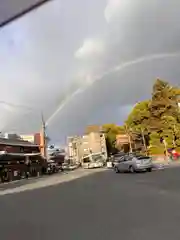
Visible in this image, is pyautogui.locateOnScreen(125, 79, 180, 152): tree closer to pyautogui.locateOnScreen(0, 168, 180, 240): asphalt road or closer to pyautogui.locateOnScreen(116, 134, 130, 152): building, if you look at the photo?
pyautogui.locateOnScreen(116, 134, 130, 152): building

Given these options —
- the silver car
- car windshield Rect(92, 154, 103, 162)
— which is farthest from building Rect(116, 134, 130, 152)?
the silver car

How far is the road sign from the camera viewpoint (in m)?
9.21

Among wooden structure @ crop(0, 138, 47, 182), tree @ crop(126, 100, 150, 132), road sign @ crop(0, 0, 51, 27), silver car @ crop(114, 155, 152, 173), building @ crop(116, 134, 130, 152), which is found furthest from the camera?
building @ crop(116, 134, 130, 152)

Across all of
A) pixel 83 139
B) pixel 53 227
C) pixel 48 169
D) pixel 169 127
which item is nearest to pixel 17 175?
pixel 48 169

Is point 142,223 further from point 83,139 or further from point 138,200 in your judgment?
point 83,139

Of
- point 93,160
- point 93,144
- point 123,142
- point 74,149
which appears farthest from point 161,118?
point 74,149

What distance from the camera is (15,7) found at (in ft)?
31.1

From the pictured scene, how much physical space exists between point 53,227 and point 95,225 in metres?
0.99

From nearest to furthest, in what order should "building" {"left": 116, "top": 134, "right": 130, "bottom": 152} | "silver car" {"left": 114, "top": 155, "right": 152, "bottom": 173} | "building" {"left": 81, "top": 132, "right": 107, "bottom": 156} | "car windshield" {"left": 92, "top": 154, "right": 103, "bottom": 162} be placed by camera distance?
"silver car" {"left": 114, "top": 155, "right": 152, "bottom": 173}
"car windshield" {"left": 92, "top": 154, "right": 103, "bottom": 162}
"building" {"left": 81, "top": 132, "right": 107, "bottom": 156}
"building" {"left": 116, "top": 134, "right": 130, "bottom": 152}

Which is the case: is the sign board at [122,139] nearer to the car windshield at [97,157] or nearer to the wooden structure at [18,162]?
the car windshield at [97,157]

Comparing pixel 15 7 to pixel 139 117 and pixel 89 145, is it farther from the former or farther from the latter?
pixel 89 145

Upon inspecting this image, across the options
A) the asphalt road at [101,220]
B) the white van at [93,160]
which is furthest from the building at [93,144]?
the asphalt road at [101,220]

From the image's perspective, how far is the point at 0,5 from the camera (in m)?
9.46

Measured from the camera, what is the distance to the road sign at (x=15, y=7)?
9211mm
